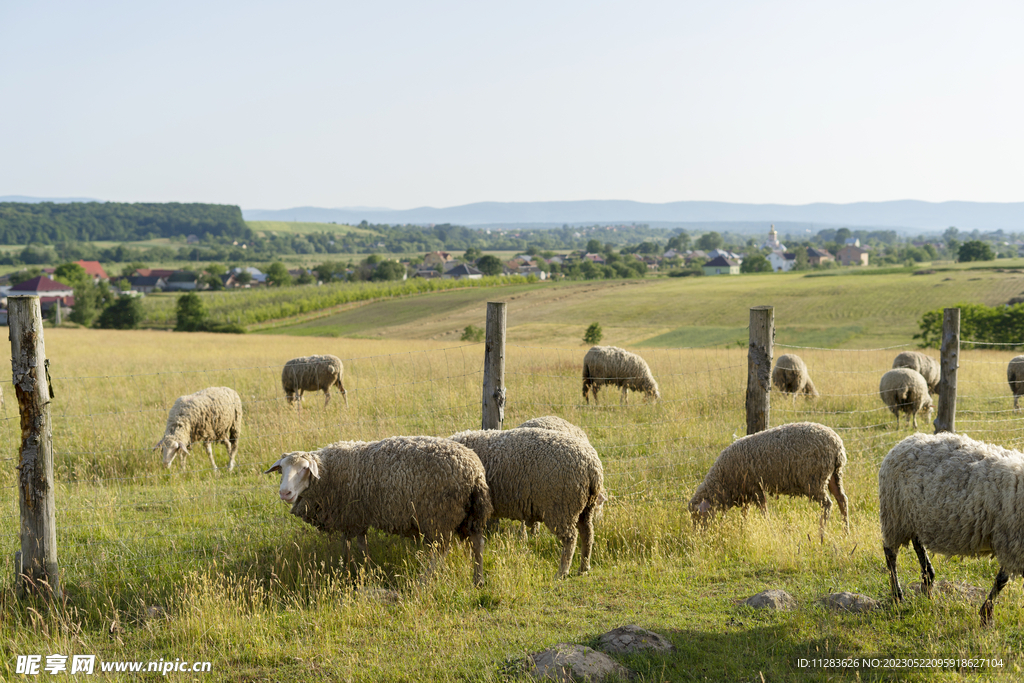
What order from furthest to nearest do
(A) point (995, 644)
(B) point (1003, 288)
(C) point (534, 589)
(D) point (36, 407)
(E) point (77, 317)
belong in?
(E) point (77, 317)
(B) point (1003, 288)
(C) point (534, 589)
(D) point (36, 407)
(A) point (995, 644)

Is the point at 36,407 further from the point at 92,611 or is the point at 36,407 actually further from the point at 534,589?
the point at 534,589

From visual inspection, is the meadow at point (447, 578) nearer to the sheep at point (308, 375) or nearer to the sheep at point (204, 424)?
the sheep at point (204, 424)

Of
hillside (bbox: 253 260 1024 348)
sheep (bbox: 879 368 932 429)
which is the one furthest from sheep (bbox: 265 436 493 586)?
hillside (bbox: 253 260 1024 348)

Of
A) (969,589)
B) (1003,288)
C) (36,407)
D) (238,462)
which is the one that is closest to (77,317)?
(238,462)

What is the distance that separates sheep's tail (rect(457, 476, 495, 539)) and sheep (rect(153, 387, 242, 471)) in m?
5.51

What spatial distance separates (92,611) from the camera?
590 cm

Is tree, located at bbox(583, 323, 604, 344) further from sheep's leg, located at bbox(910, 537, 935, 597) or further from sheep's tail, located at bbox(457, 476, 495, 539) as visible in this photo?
sheep's leg, located at bbox(910, 537, 935, 597)

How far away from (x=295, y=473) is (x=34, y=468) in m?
2.12

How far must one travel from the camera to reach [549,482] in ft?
21.9

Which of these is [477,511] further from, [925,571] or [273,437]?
[273,437]

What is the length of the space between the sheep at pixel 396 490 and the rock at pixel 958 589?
3.89m

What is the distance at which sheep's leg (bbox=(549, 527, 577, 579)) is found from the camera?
6551 millimetres

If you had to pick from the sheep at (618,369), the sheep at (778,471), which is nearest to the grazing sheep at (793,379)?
the sheep at (618,369)

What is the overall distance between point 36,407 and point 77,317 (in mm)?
74229
